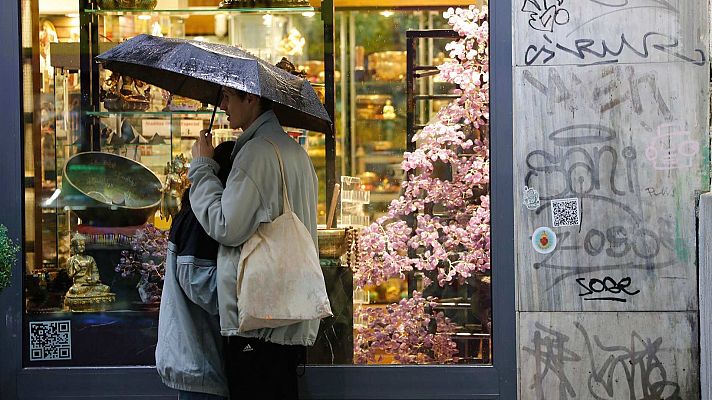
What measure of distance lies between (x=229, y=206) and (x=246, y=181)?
0.43 feet

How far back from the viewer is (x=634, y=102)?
518cm

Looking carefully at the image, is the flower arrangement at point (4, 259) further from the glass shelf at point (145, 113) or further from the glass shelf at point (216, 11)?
the glass shelf at point (216, 11)

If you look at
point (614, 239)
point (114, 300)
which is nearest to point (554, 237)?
point (614, 239)

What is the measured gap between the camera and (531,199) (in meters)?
5.20

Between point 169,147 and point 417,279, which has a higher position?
point 169,147

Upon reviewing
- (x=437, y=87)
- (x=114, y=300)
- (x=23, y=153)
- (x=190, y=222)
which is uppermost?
(x=437, y=87)

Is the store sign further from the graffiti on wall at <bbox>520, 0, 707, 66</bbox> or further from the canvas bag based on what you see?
the graffiti on wall at <bbox>520, 0, 707, 66</bbox>

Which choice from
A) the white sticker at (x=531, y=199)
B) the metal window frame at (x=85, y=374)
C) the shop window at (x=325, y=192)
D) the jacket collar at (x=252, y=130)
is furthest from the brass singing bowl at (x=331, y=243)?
the jacket collar at (x=252, y=130)

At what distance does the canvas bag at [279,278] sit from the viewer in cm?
418

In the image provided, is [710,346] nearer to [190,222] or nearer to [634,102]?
[634,102]

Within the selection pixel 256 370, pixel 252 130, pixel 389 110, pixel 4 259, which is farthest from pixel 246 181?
pixel 389 110

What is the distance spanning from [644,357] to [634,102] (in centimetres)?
130

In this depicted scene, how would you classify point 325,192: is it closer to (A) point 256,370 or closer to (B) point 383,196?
(B) point 383,196

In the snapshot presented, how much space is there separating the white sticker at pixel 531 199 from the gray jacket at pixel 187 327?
1756 mm
